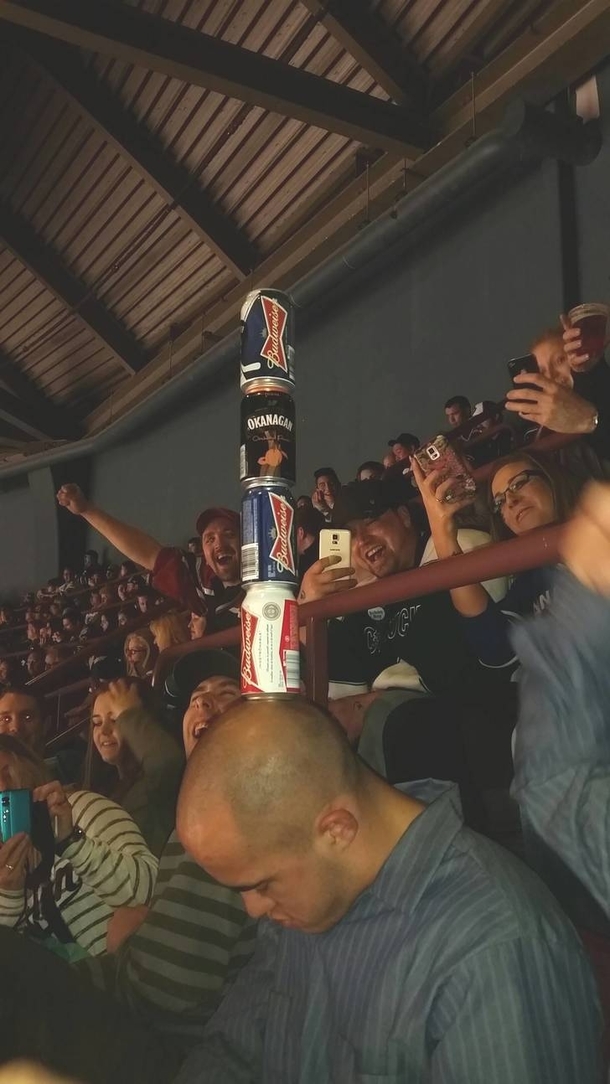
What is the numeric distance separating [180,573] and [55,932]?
186cm

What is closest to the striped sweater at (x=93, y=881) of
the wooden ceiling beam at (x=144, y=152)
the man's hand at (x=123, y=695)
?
the man's hand at (x=123, y=695)

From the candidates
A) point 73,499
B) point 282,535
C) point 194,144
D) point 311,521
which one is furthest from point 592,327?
point 194,144

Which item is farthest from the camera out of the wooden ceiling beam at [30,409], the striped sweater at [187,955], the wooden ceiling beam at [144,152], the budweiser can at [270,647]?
the wooden ceiling beam at [30,409]

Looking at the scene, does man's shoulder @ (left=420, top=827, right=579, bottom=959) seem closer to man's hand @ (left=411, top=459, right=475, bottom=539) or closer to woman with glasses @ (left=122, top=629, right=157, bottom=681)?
man's hand @ (left=411, top=459, right=475, bottom=539)

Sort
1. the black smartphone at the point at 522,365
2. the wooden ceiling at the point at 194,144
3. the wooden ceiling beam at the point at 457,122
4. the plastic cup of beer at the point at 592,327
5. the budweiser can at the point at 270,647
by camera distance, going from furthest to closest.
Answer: the wooden ceiling at the point at 194,144
the wooden ceiling beam at the point at 457,122
the black smartphone at the point at 522,365
the plastic cup of beer at the point at 592,327
the budweiser can at the point at 270,647

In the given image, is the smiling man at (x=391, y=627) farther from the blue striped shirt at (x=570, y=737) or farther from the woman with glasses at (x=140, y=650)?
the woman with glasses at (x=140, y=650)

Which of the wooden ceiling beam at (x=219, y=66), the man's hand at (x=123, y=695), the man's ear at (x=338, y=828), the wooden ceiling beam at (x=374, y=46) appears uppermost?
the wooden ceiling beam at (x=374, y=46)

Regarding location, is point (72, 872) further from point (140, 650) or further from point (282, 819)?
point (140, 650)

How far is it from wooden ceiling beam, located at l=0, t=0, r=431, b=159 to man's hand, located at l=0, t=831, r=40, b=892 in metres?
3.49

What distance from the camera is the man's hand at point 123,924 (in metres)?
1.76

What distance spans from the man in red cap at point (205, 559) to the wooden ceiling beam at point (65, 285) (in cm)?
441

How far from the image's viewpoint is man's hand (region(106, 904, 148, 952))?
1.76 m

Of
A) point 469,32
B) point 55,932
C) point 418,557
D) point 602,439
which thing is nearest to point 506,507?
point 602,439

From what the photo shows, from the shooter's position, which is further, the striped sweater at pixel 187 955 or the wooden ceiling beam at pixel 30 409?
the wooden ceiling beam at pixel 30 409
